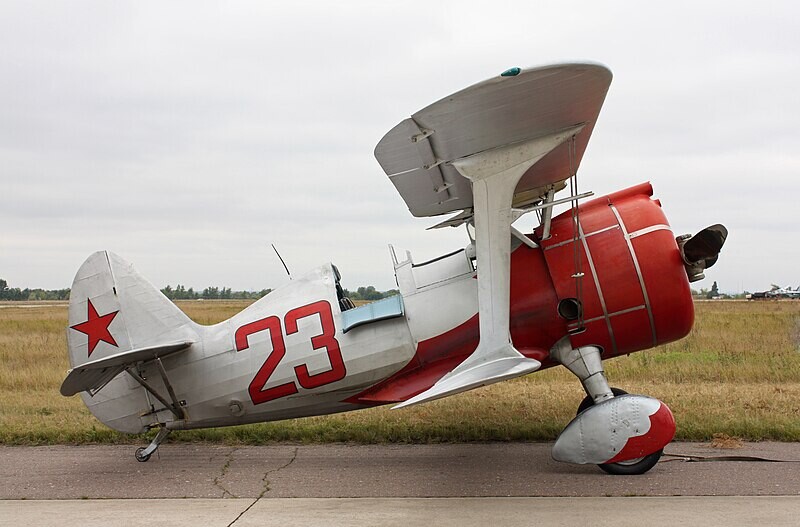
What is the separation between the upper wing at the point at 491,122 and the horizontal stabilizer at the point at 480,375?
5.97ft

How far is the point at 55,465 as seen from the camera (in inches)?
327

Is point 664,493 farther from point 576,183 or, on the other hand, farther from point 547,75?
point 547,75

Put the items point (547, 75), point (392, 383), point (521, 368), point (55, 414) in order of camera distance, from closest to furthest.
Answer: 1. point (547, 75)
2. point (521, 368)
3. point (392, 383)
4. point (55, 414)

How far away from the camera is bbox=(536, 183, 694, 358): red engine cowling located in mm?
7465

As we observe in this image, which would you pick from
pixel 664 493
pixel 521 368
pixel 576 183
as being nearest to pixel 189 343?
pixel 521 368

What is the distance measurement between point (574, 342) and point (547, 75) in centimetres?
298

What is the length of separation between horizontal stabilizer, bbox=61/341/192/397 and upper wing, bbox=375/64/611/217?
297 centimetres

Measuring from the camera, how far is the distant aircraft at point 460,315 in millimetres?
6770

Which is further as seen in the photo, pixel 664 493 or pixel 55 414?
pixel 55 414

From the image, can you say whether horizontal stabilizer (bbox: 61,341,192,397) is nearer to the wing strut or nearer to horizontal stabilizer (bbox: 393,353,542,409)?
horizontal stabilizer (bbox: 393,353,542,409)

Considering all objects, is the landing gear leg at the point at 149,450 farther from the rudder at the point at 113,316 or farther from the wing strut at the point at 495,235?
the wing strut at the point at 495,235

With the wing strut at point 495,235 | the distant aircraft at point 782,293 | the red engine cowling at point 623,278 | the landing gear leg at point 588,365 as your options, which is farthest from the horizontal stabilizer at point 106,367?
the distant aircraft at point 782,293

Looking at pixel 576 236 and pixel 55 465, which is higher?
pixel 576 236

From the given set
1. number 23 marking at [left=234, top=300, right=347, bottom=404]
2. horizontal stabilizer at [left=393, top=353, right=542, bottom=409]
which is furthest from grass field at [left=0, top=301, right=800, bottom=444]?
horizontal stabilizer at [left=393, top=353, right=542, bottom=409]
